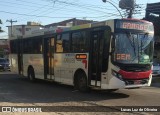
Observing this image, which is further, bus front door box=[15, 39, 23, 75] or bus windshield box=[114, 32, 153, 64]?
bus front door box=[15, 39, 23, 75]

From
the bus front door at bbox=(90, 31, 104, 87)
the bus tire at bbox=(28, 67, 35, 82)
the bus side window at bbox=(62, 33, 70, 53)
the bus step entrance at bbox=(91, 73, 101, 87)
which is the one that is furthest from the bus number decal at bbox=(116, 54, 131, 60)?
the bus tire at bbox=(28, 67, 35, 82)

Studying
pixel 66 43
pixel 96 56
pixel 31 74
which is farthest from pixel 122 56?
pixel 31 74

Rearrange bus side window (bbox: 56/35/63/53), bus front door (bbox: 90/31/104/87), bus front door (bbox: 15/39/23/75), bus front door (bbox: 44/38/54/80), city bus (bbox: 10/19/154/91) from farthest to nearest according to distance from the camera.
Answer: bus front door (bbox: 15/39/23/75), bus front door (bbox: 44/38/54/80), bus side window (bbox: 56/35/63/53), bus front door (bbox: 90/31/104/87), city bus (bbox: 10/19/154/91)

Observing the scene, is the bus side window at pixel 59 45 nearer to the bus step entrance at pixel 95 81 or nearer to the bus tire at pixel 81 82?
the bus tire at pixel 81 82

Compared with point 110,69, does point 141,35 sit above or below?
above

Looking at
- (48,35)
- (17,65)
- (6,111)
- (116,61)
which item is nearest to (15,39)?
(17,65)

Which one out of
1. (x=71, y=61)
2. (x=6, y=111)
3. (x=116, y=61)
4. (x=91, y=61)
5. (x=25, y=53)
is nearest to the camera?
(x=6, y=111)

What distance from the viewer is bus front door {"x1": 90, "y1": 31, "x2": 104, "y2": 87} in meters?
15.2

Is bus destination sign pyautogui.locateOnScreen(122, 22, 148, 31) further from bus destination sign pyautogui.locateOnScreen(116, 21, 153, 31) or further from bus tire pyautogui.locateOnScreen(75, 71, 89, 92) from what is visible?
bus tire pyautogui.locateOnScreen(75, 71, 89, 92)

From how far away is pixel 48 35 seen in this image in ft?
66.3

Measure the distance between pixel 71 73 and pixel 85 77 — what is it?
1455 mm

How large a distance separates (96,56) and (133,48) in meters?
1.64

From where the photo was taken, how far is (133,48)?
48.5 ft

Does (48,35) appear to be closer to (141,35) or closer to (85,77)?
(85,77)
